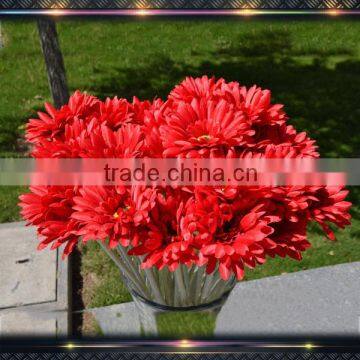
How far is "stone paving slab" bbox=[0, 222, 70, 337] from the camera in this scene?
11.3ft

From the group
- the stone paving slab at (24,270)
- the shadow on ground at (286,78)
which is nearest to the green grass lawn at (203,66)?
the shadow on ground at (286,78)

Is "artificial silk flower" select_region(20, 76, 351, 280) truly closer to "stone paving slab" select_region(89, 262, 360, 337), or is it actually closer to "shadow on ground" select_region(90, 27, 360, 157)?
"stone paving slab" select_region(89, 262, 360, 337)

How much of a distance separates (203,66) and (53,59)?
2.68 meters

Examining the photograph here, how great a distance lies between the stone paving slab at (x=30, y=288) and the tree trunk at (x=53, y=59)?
112 cm

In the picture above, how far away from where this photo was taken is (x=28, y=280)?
3.79m

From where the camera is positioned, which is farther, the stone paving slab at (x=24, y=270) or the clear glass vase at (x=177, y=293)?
the stone paving slab at (x=24, y=270)

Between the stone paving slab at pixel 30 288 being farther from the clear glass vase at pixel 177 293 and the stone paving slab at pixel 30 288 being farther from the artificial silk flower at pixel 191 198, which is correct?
the artificial silk flower at pixel 191 198

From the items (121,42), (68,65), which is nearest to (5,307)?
(68,65)

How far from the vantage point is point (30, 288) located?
3.74 m

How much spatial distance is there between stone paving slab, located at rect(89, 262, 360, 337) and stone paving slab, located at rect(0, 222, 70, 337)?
264mm

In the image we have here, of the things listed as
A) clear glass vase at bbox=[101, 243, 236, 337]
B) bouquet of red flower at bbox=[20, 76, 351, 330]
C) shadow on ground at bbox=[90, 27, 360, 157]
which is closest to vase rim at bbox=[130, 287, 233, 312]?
clear glass vase at bbox=[101, 243, 236, 337]

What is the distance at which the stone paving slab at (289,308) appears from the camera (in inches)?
137

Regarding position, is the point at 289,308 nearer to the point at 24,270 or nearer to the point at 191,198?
the point at 24,270

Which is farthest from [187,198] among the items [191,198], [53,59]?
[53,59]
